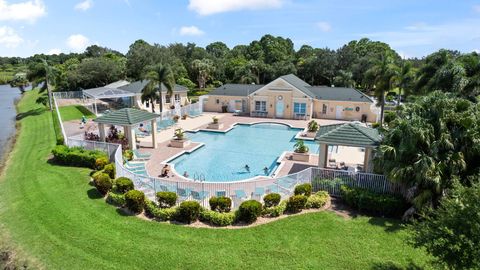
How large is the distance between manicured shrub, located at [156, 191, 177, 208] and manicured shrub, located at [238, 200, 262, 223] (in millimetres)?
3132

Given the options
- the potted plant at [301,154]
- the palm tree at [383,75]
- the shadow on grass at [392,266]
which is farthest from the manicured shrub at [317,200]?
the palm tree at [383,75]

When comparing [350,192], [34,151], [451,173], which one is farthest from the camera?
[34,151]

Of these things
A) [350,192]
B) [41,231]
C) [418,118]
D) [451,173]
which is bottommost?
[41,231]

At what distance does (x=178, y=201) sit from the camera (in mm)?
14125

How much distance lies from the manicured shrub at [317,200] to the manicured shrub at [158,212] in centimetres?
622

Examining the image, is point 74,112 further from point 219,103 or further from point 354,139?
point 354,139

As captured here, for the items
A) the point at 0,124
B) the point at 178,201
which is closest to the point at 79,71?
the point at 0,124

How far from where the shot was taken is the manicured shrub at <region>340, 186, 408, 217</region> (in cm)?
1297

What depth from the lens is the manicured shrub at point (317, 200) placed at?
45.5 ft

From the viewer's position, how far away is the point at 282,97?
3925 centimetres

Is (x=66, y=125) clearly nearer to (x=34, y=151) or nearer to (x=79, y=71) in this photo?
(x=34, y=151)

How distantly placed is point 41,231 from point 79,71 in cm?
4523

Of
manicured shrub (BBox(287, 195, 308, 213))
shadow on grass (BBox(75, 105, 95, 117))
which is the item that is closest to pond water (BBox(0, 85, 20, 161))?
shadow on grass (BBox(75, 105, 95, 117))

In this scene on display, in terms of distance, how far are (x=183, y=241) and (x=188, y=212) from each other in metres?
1.46
